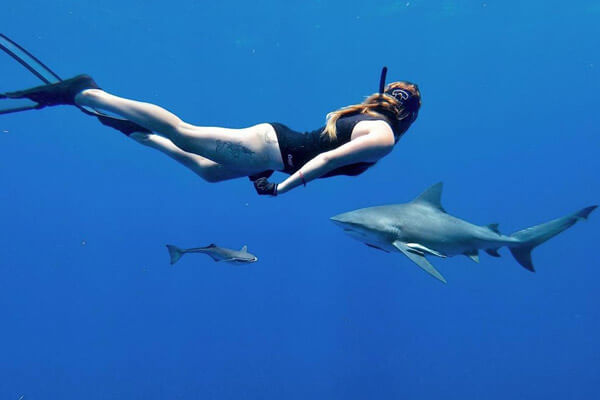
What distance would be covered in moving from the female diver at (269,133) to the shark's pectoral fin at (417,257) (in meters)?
1.23

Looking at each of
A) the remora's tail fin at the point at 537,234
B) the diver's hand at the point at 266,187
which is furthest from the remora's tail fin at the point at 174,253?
the remora's tail fin at the point at 537,234

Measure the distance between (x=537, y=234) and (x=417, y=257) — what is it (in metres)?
2.98

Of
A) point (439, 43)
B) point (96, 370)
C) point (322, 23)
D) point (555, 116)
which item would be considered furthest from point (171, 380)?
point (555, 116)

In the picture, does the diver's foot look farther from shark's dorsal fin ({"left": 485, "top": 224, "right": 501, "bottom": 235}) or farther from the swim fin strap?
→ shark's dorsal fin ({"left": 485, "top": 224, "right": 501, "bottom": 235})

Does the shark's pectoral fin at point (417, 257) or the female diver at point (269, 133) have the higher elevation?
the female diver at point (269, 133)

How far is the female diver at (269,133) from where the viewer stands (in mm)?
4117

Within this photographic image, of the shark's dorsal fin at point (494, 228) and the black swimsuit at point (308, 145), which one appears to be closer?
the black swimsuit at point (308, 145)

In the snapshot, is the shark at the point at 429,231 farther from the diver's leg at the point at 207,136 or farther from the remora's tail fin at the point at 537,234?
the diver's leg at the point at 207,136

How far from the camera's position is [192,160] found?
5.25 metres

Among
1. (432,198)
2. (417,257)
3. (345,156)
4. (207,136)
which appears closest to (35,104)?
(207,136)

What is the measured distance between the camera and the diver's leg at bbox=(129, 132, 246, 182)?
502 cm

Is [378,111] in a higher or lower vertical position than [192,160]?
lower

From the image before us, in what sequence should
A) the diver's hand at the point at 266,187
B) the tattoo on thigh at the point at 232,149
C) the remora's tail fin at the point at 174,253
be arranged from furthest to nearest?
the remora's tail fin at the point at 174,253 < the tattoo on thigh at the point at 232,149 < the diver's hand at the point at 266,187

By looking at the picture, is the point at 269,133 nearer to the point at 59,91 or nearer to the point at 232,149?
the point at 232,149
